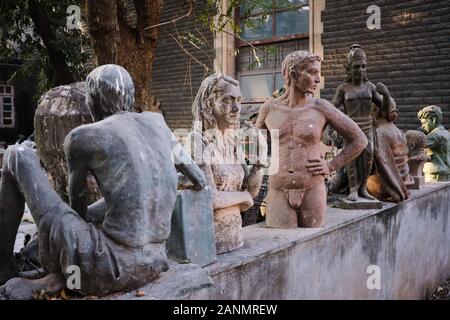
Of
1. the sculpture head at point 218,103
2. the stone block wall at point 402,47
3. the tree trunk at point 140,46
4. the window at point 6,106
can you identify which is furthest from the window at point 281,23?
the window at point 6,106

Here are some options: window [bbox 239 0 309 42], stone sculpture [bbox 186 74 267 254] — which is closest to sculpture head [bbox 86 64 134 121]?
stone sculpture [bbox 186 74 267 254]

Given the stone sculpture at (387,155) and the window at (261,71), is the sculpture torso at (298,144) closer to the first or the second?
the stone sculpture at (387,155)

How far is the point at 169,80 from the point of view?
1378cm

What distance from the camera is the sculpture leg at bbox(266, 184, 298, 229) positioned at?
11.2ft

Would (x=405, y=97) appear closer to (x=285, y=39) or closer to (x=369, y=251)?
(x=285, y=39)

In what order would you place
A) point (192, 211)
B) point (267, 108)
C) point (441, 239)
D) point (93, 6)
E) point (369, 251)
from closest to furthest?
1. point (192, 211)
2. point (267, 108)
3. point (369, 251)
4. point (93, 6)
5. point (441, 239)

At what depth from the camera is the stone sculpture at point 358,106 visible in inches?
169

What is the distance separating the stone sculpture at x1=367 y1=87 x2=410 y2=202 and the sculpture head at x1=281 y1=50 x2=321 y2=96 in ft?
4.71

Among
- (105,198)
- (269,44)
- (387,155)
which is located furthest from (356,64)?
(269,44)

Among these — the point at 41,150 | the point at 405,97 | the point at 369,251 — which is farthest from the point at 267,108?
the point at 405,97

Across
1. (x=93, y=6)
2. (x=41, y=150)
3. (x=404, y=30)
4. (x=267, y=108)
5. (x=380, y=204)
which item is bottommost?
(x=380, y=204)

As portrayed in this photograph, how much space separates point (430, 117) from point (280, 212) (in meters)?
4.77

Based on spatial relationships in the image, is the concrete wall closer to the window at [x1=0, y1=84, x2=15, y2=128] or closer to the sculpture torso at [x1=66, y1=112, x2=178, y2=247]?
the sculpture torso at [x1=66, y1=112, x2=178, y2=247]

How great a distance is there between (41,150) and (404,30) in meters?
8.41
